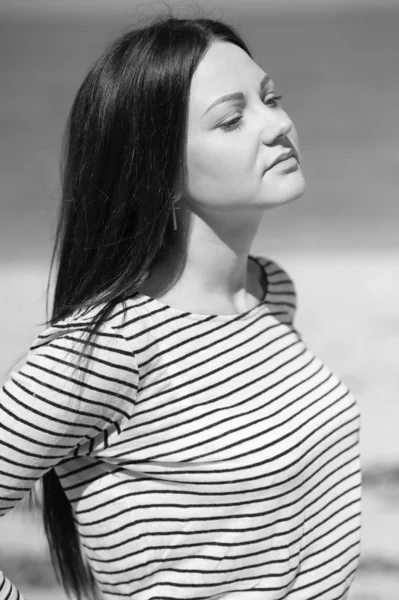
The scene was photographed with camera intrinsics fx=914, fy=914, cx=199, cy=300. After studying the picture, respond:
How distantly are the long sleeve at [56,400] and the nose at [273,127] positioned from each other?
0.37 m

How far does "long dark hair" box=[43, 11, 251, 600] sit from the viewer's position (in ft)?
4.44

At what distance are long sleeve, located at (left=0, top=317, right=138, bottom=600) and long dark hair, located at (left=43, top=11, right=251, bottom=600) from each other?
72 mm

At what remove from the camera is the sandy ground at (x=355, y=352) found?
2992mm

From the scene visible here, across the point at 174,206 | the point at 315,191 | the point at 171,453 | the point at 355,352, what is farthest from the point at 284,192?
the point at 315,191

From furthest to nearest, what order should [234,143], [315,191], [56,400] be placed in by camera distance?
[315,191] → [234,143] → [56,400]

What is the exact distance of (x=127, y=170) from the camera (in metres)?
1.37

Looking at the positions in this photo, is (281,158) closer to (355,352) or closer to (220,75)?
(220,75)

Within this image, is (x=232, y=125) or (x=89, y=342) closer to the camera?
(x=89, y=342)

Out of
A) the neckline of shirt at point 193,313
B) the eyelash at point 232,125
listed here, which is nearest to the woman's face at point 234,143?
the eyelash at point 232,125

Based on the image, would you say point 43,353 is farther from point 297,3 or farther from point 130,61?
point 297,3

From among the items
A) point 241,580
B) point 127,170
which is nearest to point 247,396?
point 241,580

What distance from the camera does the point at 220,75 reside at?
138cm

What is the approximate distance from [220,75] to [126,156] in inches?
7.4

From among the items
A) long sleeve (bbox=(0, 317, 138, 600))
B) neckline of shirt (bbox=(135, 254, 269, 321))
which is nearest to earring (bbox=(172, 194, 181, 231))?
neckline of shirt (bbox=(135, 254, 269, 321))
